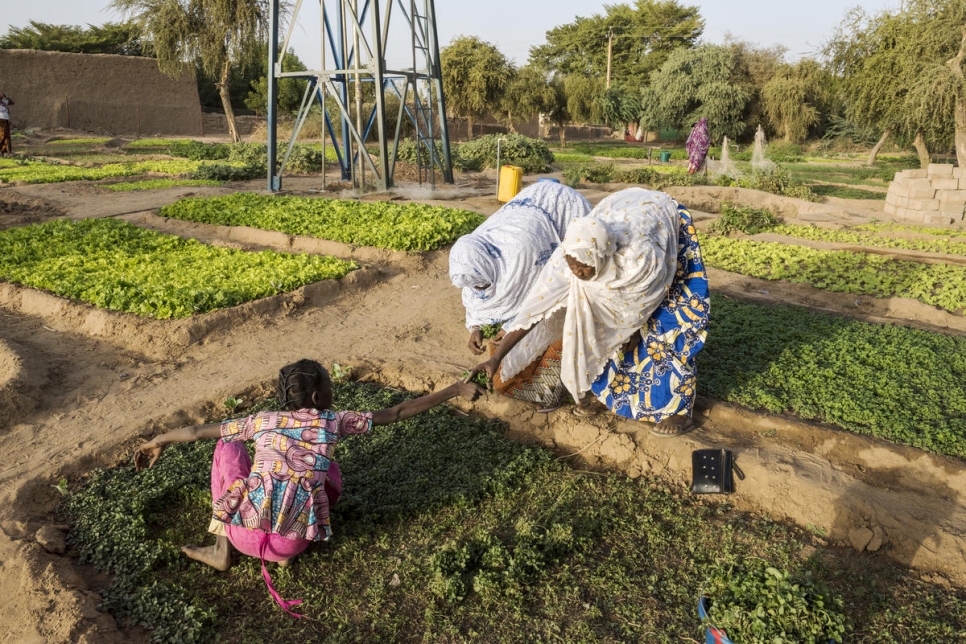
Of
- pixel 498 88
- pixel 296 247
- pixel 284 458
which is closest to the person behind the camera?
pixel 284 458

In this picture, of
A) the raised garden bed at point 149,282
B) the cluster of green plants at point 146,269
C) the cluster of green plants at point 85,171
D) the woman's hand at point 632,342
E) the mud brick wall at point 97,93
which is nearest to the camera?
the woman's hand at point 632,342

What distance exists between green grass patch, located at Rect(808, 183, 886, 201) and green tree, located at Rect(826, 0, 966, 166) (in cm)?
431

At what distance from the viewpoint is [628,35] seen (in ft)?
165

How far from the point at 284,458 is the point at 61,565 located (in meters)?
1.27

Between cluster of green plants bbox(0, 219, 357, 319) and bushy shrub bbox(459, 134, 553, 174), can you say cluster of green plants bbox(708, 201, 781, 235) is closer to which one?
cluster of green plants bbox(0, 219, 357, 319)

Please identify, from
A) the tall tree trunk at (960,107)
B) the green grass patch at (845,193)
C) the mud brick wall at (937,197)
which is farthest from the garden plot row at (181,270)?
the tall tree trunk at (960,107)

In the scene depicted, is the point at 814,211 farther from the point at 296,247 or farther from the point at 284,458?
the point at 284,458

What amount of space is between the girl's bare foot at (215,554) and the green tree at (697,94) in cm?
3807

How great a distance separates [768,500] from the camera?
12.3 feet

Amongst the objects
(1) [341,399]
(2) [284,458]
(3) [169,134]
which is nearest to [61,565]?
(2) [284,458]

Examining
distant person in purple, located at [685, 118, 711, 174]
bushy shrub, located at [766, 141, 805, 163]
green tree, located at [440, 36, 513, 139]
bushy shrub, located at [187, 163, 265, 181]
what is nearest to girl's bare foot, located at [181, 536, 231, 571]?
bushy shrub, located at [187, 163, 265, 181]

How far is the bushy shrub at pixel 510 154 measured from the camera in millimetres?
20953

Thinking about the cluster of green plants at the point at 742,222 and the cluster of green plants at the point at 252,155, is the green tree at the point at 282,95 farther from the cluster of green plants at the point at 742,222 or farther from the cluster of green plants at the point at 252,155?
the cluster of green plants at the point at 742,222

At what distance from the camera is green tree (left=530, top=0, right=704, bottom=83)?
165 ft
